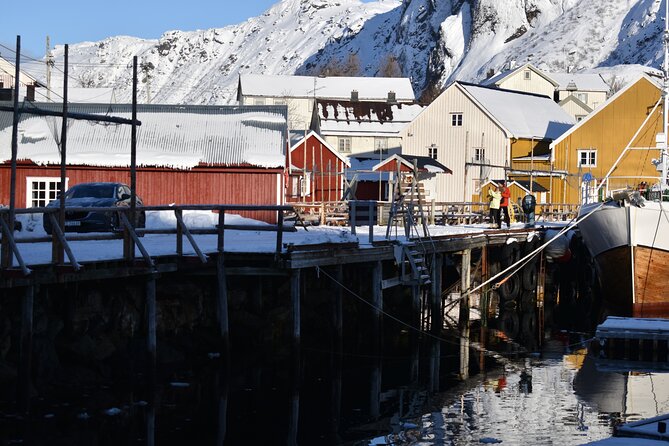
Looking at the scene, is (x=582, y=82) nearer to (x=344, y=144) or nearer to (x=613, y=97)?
(x=344, y=144)

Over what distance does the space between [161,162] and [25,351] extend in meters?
19.9

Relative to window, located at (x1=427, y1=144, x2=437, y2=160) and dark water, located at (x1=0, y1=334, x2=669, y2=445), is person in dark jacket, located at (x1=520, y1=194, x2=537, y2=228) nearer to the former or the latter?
dark water, located at (x1=0, y1=334, x2=669, y2=445)

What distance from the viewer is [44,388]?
2042 cm

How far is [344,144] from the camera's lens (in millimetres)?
85875

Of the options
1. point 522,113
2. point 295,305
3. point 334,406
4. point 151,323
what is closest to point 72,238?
point 151,323

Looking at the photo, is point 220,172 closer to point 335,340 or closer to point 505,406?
point 335,340

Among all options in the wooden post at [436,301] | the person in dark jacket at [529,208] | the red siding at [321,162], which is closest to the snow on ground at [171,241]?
the wooden post at [436,301]

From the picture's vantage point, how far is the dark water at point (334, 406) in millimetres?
18688

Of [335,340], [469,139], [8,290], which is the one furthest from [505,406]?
[469,139]

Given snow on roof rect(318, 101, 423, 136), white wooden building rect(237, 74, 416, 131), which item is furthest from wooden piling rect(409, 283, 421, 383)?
white wooden building rect(237, 74, 416, 131)

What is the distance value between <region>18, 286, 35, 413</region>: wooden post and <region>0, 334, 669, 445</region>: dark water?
11.9 inches

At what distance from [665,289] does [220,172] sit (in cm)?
1491

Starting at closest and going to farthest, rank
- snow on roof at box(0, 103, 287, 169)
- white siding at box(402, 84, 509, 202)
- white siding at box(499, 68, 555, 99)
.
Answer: snow on roof at box(0, 103, 287, 169) < white siding at box(402, 84, 509, 202) < white siding at box(499, 68, 555, 99)

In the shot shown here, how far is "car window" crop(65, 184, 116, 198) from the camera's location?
3170cm
